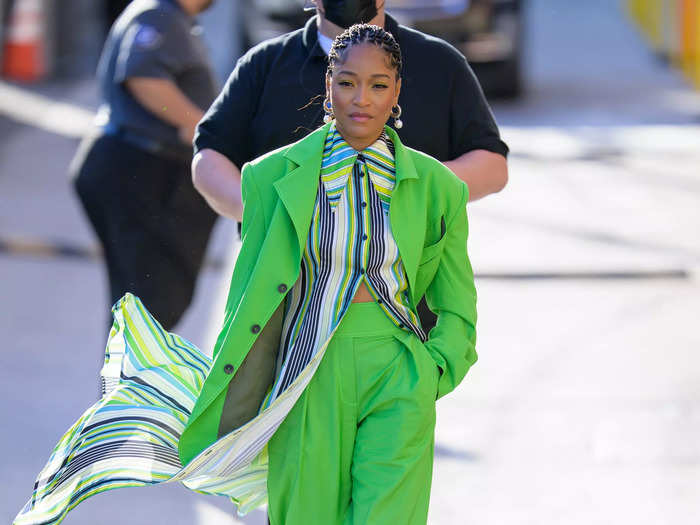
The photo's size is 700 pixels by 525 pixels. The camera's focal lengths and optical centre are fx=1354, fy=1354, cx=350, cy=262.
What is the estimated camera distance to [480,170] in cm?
364

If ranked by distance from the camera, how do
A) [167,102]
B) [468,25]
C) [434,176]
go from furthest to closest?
[468,25], [167,102], [434,176]

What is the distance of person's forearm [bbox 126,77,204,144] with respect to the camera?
16.5 feet

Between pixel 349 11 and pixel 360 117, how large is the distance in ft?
1.83

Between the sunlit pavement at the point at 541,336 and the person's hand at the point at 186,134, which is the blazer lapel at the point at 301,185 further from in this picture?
the person's hand at the point at 186,134

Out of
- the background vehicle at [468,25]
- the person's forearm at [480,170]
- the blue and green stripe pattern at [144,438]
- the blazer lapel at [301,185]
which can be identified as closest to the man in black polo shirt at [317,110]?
the person's forearm at [480,170]

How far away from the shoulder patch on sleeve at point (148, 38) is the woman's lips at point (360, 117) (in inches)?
86.7

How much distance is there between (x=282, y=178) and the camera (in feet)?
9.95

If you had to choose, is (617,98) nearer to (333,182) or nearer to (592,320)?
(592,320)

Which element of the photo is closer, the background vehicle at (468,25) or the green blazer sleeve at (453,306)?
the green blazer sleeve at (453,306)

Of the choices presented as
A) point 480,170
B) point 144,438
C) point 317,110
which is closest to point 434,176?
point 480,170

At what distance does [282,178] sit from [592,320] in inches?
166

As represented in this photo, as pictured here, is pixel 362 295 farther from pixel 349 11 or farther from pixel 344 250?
pixel 349 11

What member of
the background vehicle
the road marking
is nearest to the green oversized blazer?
the road marking

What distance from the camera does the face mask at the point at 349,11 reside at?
3.48m
